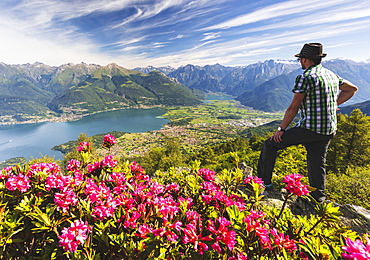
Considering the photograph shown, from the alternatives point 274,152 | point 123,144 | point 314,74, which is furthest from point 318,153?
point 123,144

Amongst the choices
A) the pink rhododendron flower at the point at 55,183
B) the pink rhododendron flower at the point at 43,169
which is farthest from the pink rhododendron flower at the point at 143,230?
the pink rhododendron flower at the point at 43,169

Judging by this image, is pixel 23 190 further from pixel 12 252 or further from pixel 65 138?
pixel 65 138

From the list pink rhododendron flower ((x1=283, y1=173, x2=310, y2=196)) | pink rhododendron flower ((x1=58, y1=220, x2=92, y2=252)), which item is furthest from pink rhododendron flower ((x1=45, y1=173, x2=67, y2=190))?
pink rhododendron flower ((x1=283, y1=173, x2=310, y2=196))

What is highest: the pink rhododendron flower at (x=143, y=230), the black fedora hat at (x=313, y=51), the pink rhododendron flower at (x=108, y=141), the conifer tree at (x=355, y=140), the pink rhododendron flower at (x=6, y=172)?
the black fedora hat at (x=313, y=51)

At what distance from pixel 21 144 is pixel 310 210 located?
136 meters

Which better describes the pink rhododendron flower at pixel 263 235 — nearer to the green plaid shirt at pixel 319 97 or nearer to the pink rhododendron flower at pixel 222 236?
the pink rhododendron flower at pixel 222 236

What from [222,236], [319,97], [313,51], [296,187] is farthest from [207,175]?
[313,51]

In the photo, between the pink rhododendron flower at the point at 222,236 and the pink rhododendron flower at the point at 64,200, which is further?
the pink rhododendron flower at the point at 64,200

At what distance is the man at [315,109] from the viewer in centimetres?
309

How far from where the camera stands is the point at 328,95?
121 inches

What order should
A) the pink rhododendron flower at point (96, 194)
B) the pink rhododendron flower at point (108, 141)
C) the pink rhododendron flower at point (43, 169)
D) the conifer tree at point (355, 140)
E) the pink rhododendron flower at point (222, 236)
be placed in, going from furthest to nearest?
the conifer tree at point (355, 140) → the pink rhododendron flower at point (108, 141) → the pink rhododendron flower at point (43, 169) → the pink rhododendron flower at point (96, 194) → the pink rhododendron flower at point (222, 236)

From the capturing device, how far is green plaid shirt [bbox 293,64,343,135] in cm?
306

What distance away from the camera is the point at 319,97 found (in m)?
3.08

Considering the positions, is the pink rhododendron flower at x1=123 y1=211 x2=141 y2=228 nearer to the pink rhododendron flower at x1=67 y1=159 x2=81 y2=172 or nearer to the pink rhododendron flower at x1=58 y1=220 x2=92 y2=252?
the pink rhododendron flower at x1=58 y1=220 x2=92 y2=252
